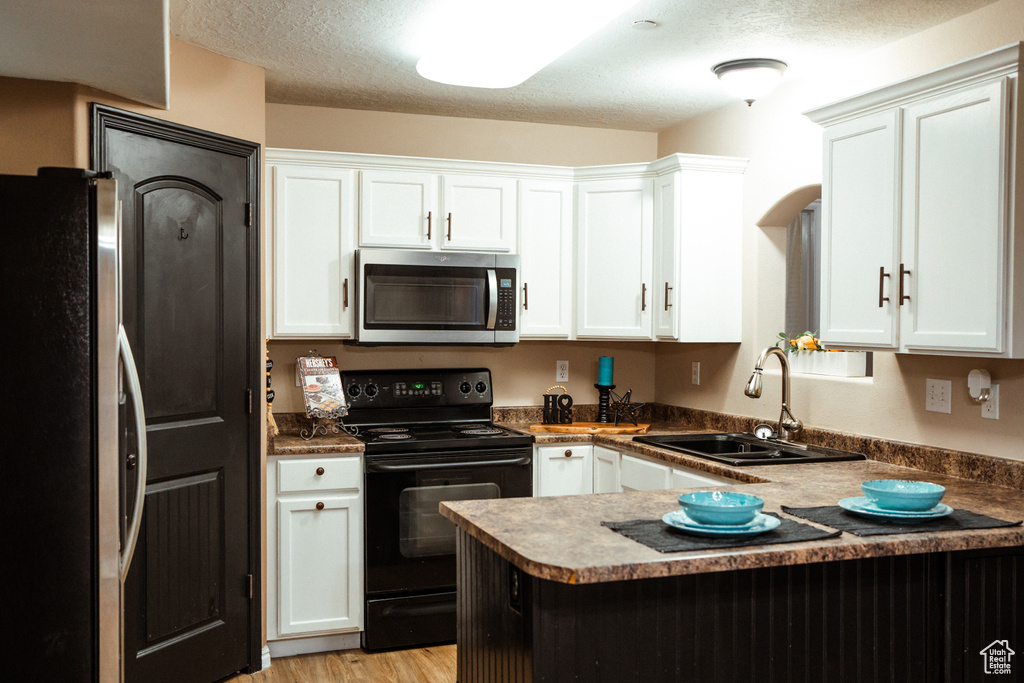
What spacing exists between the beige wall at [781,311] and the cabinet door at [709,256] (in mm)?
58

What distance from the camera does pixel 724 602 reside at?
1.92 metres

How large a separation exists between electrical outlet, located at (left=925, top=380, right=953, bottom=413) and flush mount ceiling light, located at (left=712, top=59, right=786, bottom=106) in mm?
1320

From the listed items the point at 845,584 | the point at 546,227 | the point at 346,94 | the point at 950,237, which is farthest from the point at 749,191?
the point at 845,584

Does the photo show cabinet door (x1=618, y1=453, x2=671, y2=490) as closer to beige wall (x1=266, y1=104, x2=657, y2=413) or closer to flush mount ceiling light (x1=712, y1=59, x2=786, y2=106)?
beige wall (x1=266, y1=104, x2=657, y2=413)

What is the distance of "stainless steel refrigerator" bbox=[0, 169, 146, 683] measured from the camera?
5.56 ft

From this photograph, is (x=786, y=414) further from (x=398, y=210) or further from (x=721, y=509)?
(x=398, y=210)

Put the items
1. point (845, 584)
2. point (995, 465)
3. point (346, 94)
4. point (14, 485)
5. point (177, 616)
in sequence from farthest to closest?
1. point (346, 94)
2. point (177, 616)
3. point (995, 465)
4. point (845, 584)
5. point (14, 485)

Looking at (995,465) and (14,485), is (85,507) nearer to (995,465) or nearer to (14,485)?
(14,485)

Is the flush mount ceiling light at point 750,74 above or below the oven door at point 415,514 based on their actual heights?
above

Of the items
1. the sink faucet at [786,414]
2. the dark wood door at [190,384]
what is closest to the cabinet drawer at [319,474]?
the dark wood door at [190,384]

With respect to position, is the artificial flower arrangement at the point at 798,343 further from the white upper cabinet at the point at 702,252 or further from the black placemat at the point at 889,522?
the black placemat at the point at 889,522

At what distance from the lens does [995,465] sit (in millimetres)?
2688

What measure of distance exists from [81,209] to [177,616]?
74.4 inches

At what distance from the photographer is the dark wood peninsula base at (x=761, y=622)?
5.99ft
